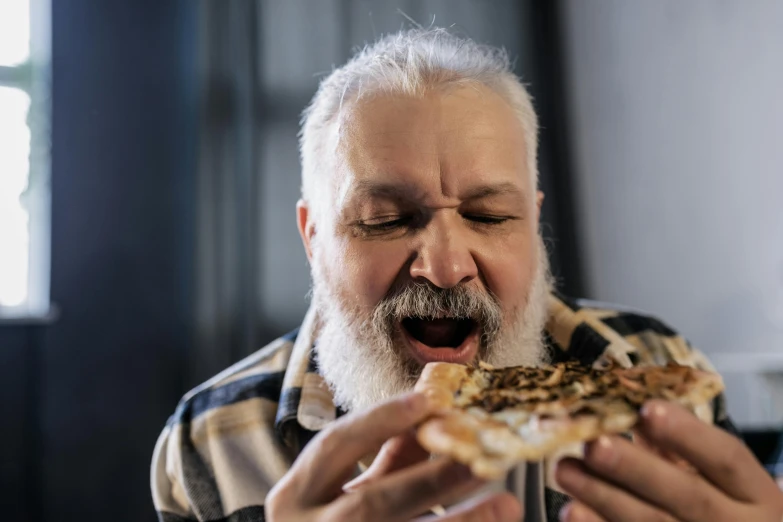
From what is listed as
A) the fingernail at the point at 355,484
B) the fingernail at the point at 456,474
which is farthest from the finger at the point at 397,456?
the fingernail at the point at 456,474

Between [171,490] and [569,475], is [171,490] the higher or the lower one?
the lower one

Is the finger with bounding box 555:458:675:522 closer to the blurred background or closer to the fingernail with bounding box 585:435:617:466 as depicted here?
the fingernail with bounding box 585:435:617:466

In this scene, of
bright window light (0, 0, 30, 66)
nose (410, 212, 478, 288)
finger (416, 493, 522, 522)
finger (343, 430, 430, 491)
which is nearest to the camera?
finger (416, 493, 522, 522)

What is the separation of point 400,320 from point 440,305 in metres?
0.09

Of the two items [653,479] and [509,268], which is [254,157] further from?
[653,479]

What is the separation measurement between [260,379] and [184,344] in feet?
5.49

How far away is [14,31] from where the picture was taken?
9.24 feet

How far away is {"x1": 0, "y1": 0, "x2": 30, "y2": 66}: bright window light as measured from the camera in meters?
2.79

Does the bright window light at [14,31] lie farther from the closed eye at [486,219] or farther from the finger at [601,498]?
the finger at [601,498]

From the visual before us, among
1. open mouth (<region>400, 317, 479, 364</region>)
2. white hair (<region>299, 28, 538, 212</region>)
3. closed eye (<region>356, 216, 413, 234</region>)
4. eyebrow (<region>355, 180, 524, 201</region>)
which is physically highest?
white hair (<region>299, 28, 538, 212</region>)

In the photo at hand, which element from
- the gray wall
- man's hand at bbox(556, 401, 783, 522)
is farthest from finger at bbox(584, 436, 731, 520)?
the gray wall

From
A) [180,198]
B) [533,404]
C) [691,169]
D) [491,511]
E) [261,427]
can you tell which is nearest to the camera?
[491,511]

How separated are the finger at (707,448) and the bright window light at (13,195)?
283 cm

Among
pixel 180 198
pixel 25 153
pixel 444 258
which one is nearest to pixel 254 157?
pixel 180 198
